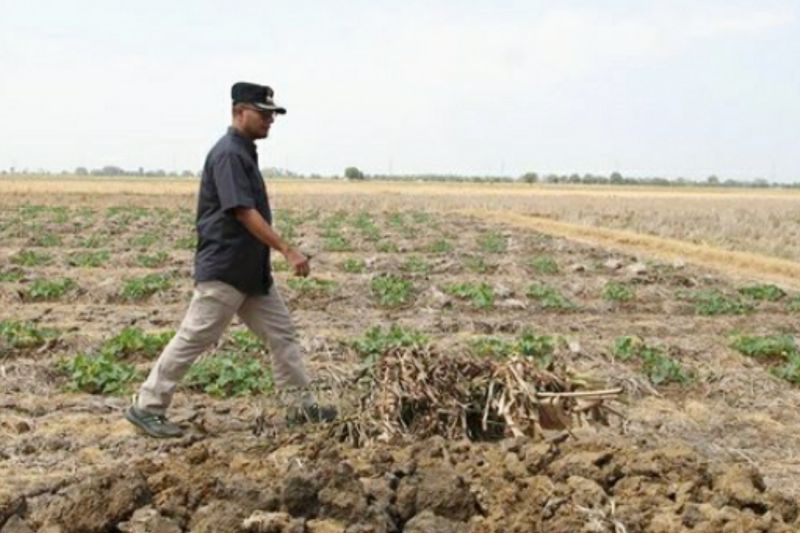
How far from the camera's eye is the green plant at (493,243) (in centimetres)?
2075

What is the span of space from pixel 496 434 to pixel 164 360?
6.81ft

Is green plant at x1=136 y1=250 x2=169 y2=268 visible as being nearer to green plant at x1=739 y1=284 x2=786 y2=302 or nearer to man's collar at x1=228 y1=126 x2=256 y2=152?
green plant at x1=739 y1=284 x2=786 y2=302

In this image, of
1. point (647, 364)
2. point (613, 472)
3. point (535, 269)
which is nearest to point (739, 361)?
point (647, 364)

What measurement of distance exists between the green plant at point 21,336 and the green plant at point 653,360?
513cm

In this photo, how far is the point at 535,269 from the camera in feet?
57.3

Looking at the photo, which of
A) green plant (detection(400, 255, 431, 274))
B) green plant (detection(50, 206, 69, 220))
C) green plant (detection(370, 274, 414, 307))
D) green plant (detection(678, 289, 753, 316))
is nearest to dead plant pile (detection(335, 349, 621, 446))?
green plant (detection(370, 274, 414, 307))

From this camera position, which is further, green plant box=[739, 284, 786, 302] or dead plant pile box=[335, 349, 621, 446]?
green plant box=[739, 284, 786, 302]

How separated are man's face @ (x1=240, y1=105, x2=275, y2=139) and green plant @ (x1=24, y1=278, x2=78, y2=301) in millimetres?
7451

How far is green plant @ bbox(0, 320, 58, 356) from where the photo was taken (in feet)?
31.2

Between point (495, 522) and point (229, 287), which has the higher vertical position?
point (229, 287)

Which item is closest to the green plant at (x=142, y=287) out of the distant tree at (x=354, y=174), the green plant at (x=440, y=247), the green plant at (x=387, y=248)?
the green plant at (x=387, y=248)

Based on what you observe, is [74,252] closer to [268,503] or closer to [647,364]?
[647,364]

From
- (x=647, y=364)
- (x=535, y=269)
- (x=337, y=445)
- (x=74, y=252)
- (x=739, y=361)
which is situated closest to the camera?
(x=337, y=445)

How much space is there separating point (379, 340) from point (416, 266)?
290 inches
